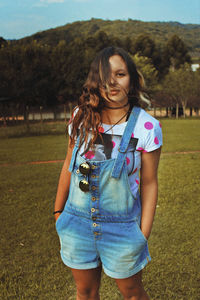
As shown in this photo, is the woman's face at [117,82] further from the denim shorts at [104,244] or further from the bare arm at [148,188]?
the denim shorts at [104,244]

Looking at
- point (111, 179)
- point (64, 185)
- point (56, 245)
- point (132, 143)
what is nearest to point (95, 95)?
point (132, 143)

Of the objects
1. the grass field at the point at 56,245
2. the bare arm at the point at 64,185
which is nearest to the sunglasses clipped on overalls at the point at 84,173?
the bare arm at the point at 64,185

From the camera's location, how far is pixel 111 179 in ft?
5.55

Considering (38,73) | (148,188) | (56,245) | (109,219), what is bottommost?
(56,245)

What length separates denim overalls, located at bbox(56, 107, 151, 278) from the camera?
5.57ft

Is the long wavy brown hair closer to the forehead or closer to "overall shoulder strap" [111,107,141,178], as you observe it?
the forehead

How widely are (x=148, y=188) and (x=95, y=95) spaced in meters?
0.59

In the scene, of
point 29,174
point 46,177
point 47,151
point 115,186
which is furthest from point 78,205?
point 47,151

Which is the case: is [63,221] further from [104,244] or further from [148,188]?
[148,188]

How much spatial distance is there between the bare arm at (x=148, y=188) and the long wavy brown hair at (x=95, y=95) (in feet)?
1.02

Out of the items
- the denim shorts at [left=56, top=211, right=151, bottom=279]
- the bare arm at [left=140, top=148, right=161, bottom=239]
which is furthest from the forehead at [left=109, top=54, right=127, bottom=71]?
the denim shorts at [left=56, top=211, right=151, bottom=279]

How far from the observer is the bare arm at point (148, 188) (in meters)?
1.78

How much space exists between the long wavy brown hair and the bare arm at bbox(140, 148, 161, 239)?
1.02 feet

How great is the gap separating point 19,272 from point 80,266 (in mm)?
1907
